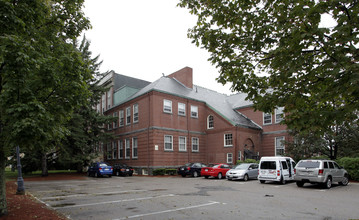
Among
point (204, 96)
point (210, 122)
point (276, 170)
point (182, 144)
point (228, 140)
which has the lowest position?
point (276, 170)

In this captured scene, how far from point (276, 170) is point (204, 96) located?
20.2 metres

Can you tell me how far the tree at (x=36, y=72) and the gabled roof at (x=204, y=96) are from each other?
2092 cm

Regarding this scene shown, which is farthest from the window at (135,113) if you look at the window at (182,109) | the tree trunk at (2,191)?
the tree trunk at (2,191)

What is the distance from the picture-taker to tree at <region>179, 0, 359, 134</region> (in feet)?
15.9

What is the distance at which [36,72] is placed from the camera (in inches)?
302

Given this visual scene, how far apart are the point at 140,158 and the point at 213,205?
2163 cm

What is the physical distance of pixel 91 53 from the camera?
1316 inches

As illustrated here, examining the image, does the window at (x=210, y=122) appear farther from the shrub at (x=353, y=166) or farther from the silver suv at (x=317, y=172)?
the silver suv at (x=317, y=172)

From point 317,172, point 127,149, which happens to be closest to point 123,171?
point 127,149

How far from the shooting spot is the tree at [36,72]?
6461mm

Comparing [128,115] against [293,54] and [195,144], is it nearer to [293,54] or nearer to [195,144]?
[195,144]

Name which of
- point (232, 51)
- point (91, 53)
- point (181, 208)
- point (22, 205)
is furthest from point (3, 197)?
point (91, 53)

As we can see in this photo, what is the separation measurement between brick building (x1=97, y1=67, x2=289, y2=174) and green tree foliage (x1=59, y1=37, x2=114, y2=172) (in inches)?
123

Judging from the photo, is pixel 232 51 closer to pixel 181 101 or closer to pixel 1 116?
pixel 1 116
